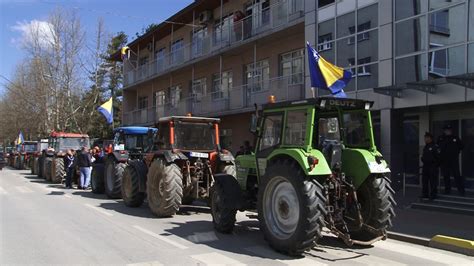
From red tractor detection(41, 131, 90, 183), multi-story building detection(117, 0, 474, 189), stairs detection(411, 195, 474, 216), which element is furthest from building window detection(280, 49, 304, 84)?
red tractor detection(41, 131, 90, 183)

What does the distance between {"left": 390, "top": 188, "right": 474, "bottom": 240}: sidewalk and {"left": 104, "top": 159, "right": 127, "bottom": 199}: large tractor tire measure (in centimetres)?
855

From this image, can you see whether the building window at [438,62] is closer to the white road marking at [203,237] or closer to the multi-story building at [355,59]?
the multi-story building at [355,59]

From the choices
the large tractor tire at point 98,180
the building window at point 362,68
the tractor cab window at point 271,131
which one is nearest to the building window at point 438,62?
the building window at point 362,68

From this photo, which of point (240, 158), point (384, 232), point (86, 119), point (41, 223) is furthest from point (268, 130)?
point (86, 119)

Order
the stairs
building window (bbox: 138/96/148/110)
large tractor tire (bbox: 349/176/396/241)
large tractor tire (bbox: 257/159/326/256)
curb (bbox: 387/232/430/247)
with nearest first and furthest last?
large tractor tire (bbox: 257/159/326/256) < large tractor tire (bbox: 349/176/396/241) < curb (bbox: 387/232/430/247) < the stairs < building window (bbox: 138/96/148/110)

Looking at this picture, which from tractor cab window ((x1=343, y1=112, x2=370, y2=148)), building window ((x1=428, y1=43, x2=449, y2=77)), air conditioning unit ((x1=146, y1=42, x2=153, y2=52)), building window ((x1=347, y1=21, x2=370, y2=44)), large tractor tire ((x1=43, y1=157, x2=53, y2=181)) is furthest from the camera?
air conditioning unit ((x1=146, y1=42, x2=153, y2=52))

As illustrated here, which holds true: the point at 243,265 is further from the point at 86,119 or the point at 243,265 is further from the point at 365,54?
the point at 86,119

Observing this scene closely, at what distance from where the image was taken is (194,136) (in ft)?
40.8

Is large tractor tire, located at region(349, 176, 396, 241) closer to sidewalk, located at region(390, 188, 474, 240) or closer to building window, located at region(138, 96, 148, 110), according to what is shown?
sidewalk, located at region(390, 188, 474, 240)

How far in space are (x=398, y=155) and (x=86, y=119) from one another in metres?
41.6

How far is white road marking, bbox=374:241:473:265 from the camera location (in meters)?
7.43

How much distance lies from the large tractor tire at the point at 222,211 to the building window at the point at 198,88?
65.6ft

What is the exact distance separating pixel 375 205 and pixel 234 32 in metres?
18.0

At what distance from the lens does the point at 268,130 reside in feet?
28.1
